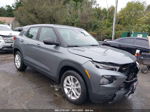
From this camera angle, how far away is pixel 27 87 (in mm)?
3871

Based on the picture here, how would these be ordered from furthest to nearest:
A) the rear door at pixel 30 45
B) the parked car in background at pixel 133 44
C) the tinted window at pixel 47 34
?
1. the parked car in background at pixel 133 44
2. the rear door at pixel 30 45
3. the tinted window at pixel 47 34

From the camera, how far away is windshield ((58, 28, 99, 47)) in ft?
11.8

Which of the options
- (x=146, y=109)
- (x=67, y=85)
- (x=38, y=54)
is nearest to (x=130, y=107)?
(x=146, y=109)

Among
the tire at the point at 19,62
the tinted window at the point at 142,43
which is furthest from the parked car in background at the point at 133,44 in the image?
the tire at the point at 19,62

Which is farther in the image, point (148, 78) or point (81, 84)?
point (148, 78)

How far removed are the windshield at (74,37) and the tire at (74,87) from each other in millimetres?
780

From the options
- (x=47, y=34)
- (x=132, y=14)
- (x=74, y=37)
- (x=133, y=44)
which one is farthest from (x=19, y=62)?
(x=132, y=14)

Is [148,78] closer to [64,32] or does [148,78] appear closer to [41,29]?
[64,32]

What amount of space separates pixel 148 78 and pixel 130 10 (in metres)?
28.3

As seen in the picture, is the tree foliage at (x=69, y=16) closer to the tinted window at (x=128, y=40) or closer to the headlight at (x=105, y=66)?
the tinted window at (x=128, y=40)

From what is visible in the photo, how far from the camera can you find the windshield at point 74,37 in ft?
11.8

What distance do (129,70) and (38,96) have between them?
2151 mm

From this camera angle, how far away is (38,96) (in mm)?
3418

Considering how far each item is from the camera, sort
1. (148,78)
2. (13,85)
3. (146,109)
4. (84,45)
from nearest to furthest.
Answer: (146,109) < (84,45) < (13,85) < (148,78)
